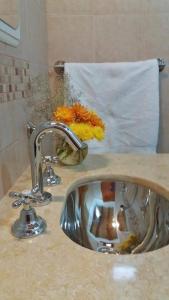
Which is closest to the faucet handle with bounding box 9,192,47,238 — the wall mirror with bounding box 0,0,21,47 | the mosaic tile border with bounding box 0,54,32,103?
the mosaic tile border with bounding box 0,54,32,103

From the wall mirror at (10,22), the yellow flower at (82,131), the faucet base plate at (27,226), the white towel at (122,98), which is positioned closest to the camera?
the faucet base plate at (27,226)

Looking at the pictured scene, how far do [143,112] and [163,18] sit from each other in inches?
16.1

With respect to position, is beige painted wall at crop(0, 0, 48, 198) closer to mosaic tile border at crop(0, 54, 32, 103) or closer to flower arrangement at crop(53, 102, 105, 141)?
mosaic tile border at crop(0, 54, 32, 103)

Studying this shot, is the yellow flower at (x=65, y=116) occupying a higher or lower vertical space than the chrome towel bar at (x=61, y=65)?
lower

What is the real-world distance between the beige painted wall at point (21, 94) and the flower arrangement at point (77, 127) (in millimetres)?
109

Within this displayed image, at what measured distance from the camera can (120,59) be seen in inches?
47.0

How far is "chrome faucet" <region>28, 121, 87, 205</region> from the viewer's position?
528mm

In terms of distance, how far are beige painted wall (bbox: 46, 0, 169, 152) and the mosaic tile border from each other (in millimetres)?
414

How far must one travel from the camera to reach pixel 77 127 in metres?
0.77

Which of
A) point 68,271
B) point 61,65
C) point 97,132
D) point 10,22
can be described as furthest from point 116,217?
point 61,65

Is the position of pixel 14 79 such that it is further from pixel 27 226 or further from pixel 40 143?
pixel 27 226

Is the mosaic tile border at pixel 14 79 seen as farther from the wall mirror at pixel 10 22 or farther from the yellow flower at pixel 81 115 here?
the yellow flower at pixel 81 115

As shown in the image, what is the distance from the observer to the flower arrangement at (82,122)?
0.77m

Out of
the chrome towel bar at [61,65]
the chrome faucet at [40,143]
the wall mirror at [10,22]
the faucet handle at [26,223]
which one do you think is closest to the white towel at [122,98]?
the chrome towel bar at [61,65]
